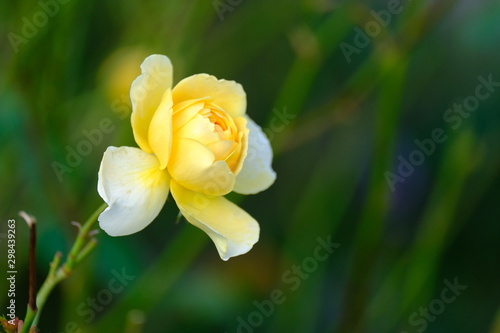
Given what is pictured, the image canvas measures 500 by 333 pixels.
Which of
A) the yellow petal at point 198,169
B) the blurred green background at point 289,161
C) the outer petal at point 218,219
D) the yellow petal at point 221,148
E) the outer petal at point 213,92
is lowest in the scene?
the blurred green background at point 289,161

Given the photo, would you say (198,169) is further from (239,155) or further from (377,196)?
(377,196)

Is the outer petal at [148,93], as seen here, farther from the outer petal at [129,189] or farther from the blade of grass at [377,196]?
the blade of grass at [377,196]

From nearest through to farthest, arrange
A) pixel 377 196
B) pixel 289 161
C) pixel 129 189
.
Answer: pixel 129 189 < pixel 377 196 < pixel 289 161

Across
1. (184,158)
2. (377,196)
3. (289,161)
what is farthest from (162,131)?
(289,161)

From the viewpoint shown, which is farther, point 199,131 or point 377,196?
point 377,196

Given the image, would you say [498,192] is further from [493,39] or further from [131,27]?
[131,27]

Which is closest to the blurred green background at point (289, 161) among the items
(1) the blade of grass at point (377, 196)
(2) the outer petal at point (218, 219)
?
(1) the blade of grass at point (377, 196)

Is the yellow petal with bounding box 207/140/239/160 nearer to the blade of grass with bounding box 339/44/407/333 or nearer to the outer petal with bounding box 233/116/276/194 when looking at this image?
Answer: the outer petal with bounding box 233/116/276/194
